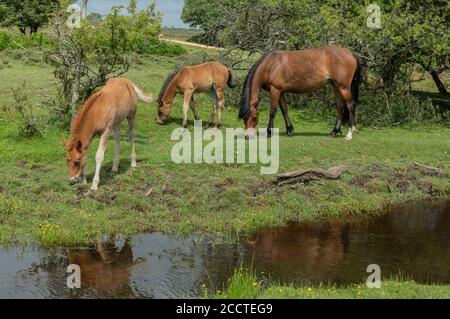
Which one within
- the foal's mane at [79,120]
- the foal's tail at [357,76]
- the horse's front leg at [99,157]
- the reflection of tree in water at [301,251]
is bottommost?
the reflection of tree in water at [301,251]

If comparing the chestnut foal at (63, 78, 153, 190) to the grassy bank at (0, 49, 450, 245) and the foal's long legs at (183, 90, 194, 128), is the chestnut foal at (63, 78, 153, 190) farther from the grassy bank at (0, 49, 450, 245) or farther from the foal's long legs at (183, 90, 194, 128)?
the foal's long legs at (183, 90, 194, 128)

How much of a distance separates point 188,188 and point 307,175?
277 cm

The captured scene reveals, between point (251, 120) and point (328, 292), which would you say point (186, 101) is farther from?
point (328, 292)

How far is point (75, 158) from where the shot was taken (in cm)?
1212


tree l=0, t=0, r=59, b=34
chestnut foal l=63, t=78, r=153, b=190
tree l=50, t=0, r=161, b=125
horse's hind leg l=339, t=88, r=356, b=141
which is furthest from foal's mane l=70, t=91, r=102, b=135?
tree l=0, t=0, r=59, b=34

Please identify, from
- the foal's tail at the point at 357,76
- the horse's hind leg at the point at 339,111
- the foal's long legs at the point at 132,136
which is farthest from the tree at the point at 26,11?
the foal's long legs at the point at 132,136

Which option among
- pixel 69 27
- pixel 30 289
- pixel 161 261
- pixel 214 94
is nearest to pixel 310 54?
pixel 214 94

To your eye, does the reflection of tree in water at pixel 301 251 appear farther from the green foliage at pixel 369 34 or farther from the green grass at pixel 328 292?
the green foliage at pixel 369 34

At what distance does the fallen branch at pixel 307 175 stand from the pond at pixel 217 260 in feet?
6.17

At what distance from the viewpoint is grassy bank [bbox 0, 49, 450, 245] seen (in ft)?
35.6

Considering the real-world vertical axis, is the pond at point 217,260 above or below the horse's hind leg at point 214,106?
below

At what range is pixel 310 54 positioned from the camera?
17.7m

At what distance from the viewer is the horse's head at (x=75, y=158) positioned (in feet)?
39.8

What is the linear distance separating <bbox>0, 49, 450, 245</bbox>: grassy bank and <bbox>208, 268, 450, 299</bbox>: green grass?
3320mm
